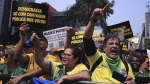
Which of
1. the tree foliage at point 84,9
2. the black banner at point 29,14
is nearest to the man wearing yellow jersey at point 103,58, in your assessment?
the black banner at point 29,14

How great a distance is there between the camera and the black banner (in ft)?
30.1

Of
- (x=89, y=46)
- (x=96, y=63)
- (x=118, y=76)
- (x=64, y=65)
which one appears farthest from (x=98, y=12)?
(x=64, y=65)

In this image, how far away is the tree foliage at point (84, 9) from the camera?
32.7 meters

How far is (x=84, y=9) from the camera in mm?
33844

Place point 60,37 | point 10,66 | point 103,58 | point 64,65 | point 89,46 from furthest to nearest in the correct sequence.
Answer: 1. point 60,37
2. point 10,66
3. point 64,65
4. point 103,58
5. point 89,46

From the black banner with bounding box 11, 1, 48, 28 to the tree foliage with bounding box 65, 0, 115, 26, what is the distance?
22794 millimetres

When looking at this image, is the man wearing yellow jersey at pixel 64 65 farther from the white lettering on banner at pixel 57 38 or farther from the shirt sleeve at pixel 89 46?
the white lettering on banner at pixel 57 38

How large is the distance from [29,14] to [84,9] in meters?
24.9

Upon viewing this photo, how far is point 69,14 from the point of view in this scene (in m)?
36.0

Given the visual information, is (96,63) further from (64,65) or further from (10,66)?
(10,66)

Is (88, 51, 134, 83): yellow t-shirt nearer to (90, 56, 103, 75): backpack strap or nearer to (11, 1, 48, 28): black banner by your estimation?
(90, 56, 103, 75): backpack strap

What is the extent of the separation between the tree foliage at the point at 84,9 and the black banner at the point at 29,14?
2279 centimetres

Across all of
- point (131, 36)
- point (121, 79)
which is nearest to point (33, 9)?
point (131, 36)

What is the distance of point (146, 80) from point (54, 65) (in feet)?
4.10
